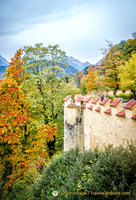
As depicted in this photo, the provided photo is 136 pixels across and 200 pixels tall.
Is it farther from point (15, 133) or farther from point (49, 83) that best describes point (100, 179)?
point (49, 83)

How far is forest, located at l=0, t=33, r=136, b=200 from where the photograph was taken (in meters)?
3.64

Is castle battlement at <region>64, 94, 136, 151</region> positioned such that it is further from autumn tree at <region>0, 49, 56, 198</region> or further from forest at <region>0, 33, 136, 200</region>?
autumn tree at <region>0, 49, 56, 198</region>

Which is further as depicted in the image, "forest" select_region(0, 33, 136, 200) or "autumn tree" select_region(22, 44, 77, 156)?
"autumn tree" select_region(22, 44, 77, 156)

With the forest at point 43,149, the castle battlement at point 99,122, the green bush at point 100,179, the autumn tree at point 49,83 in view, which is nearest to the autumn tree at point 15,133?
the forest at point 43,149

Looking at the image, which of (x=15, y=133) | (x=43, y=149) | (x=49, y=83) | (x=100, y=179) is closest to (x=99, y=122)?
(x=100, y=179)

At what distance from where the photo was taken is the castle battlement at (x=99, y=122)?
451 cm

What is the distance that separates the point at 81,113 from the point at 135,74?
32.7ft

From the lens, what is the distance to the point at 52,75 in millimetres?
11781

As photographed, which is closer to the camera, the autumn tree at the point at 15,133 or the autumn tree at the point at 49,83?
the autumn tree at the point at 15,133

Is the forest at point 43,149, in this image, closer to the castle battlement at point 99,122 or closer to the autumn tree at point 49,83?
the autumn tree at point 49,83

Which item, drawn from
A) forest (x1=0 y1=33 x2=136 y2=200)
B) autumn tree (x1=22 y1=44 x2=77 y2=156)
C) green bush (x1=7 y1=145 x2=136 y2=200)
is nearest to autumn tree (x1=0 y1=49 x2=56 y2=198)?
forest (x1=0 y1=33 x2=136 y2=200)

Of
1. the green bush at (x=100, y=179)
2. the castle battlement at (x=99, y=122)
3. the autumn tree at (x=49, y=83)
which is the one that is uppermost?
the autumn tree at (x=49, y=83)

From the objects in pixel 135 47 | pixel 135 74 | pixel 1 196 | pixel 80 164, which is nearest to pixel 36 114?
pixel 1 196

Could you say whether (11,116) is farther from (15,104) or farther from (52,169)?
(52,169)
